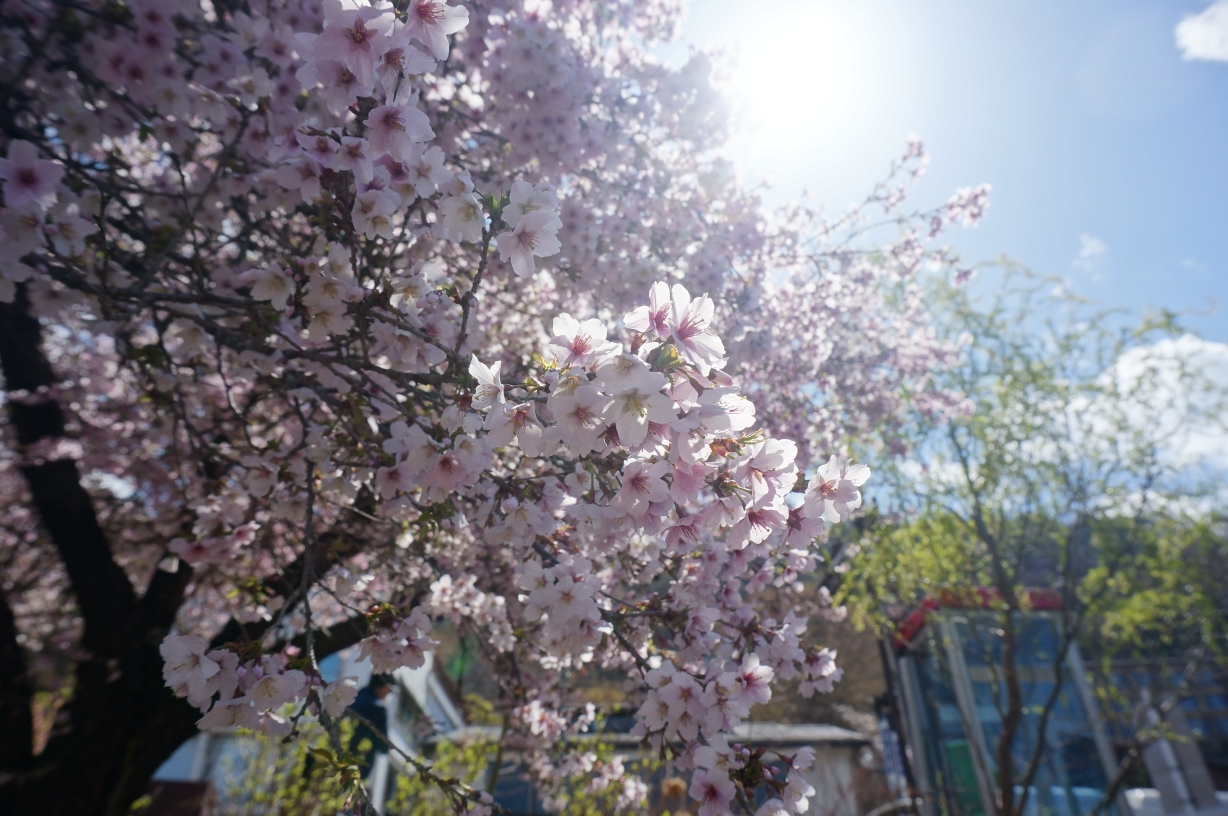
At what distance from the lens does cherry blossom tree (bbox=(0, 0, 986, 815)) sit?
1.76m

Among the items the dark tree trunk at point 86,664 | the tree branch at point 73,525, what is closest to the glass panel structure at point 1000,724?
the dark tree trunk at point 86,664

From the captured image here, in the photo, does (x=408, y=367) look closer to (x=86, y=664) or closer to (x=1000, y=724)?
(x=86, y=664)

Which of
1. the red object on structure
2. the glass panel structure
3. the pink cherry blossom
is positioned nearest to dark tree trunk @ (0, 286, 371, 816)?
the pink cherry blossom

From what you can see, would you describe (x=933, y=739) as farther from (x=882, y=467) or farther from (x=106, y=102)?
(x=106, y=102)

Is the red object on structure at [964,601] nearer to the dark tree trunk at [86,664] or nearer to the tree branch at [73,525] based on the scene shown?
the dark tree trunk at [86,664]

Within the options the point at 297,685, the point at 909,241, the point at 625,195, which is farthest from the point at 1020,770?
the point at 297,685

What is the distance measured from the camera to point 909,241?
6.83 meters

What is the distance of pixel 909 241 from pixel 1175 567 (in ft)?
25.3

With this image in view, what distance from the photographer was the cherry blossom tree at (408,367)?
176cm

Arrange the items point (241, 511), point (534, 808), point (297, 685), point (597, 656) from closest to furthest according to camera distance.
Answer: point (297, 685), point (241, 511), point (597, 656), point (534, 808)

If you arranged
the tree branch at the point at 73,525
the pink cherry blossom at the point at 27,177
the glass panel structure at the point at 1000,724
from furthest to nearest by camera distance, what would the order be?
1. the glass panel structure at the point at 1000,724
2. the tree branch at the point at 73,525
3. the pink cherry blossom at the point at 27,177

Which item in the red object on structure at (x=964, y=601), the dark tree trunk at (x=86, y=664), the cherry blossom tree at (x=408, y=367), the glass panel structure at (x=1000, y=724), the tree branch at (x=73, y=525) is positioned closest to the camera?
the cherry blossom tree at (x=408, y=367)

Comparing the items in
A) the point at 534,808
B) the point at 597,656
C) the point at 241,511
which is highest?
the point at 241,511

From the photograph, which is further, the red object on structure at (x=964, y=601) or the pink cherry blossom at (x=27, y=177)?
the red object on structure at (x=964, y=601)
